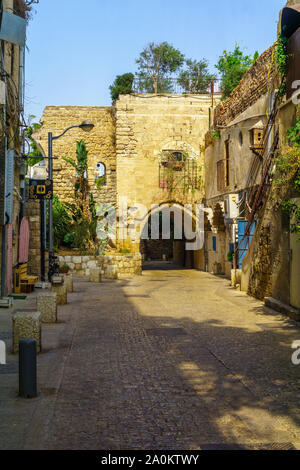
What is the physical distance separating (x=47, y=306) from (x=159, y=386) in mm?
4527

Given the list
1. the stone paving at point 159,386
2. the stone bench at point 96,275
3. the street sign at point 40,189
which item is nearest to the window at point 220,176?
the stone bench at point 96,275

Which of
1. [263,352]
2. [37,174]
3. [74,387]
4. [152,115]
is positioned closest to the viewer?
[74,387]

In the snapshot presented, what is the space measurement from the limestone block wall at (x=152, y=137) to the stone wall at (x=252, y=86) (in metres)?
4.36

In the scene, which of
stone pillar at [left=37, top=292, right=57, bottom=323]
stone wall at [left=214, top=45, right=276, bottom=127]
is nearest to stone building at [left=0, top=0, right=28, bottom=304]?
stone pillar at [left=37, top=292, right=57, bottom=323]

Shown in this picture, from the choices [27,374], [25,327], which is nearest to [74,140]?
[25,327]

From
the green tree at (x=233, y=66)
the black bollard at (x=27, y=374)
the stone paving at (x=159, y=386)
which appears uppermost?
the green tree at (x=233, y=66)

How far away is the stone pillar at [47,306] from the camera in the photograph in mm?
9641

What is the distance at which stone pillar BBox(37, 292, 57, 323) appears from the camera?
9641mm

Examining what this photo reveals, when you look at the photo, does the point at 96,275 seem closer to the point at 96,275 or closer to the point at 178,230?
the point at 96,275

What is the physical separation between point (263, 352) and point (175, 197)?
19.2 m

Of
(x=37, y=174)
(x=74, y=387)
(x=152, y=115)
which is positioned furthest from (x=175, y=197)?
(x=74, y=387)

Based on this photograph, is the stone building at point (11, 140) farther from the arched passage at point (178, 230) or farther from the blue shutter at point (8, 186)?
the arched passage at point (178, 230)

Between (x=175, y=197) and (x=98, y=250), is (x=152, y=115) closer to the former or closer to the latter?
(x=175, y=197)

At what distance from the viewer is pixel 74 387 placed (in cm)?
568
